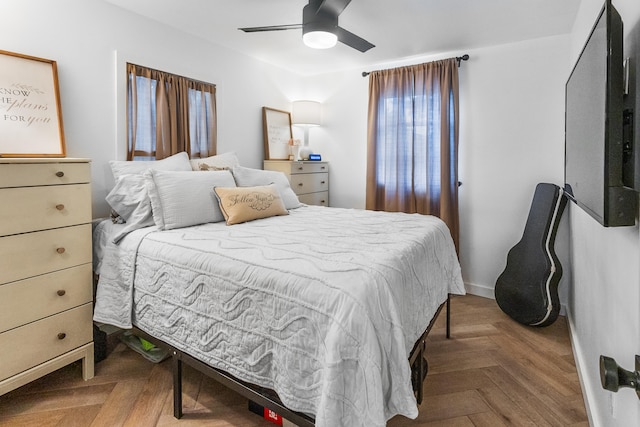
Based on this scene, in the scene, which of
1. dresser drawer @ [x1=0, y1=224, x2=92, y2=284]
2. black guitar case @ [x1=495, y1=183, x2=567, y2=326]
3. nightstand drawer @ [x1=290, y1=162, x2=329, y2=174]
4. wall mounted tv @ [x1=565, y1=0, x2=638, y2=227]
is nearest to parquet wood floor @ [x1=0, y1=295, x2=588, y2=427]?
black guitar case @ [x1=495, y1=183, x2=567, y2=326]

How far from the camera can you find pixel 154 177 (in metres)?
2.22

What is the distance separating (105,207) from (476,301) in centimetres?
326

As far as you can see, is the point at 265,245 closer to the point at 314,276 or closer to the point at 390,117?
the point at 314,276

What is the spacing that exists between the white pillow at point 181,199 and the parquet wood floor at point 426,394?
93cm

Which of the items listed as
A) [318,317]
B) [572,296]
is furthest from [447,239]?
[318,317]

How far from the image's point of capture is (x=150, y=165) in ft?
8.52

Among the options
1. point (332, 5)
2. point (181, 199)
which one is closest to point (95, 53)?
point (181, 199)

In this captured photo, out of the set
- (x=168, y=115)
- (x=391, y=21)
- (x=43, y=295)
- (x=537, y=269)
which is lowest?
(x=537, y=269)

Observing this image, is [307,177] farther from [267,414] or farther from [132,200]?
[267,414]

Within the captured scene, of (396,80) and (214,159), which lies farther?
(396,80)

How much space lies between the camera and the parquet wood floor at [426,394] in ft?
5.73

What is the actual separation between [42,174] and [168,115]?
1.24 metres

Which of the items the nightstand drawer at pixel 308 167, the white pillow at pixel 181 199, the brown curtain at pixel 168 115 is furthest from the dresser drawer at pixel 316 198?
the white pillow at pixel 181 199

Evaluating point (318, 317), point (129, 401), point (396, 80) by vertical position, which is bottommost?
point (129, 401)
